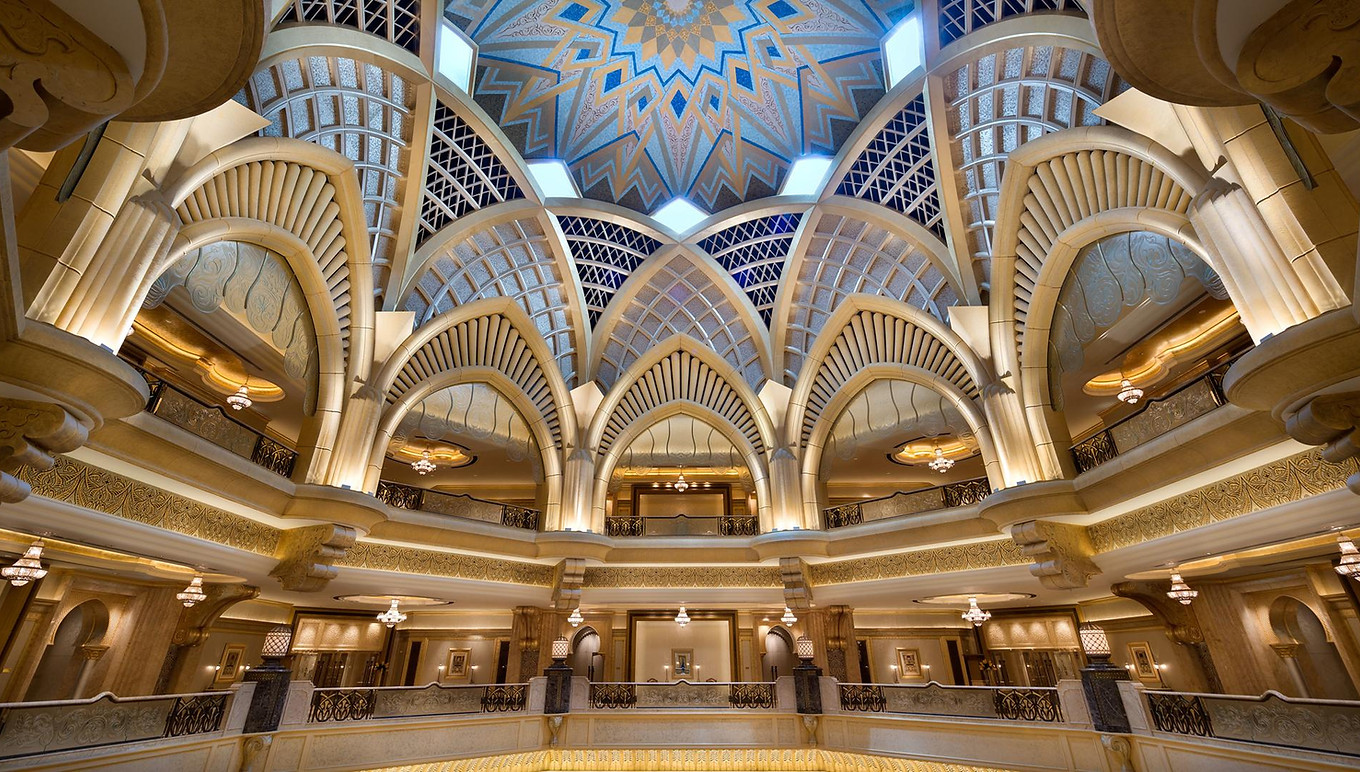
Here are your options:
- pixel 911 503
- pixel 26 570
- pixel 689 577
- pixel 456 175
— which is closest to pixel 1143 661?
pixel 911 503

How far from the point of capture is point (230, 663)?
14094 millimetres

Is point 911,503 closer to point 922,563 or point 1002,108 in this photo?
point 922,563

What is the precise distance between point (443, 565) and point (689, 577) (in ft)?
16.5

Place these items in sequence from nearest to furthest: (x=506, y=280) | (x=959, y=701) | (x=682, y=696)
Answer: (x=959, y=701), (x=682, y=696), (x=506, y=280)

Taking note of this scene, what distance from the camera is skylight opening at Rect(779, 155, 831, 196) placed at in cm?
1299

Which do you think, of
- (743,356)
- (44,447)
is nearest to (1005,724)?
(743,356)

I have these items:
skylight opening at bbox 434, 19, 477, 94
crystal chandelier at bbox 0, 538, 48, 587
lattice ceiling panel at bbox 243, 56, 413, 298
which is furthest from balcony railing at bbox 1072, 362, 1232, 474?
crystal chandelier at bbox 0, 538, 48, 587

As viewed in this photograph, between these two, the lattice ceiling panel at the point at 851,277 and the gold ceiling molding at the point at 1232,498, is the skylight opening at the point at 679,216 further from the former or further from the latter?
the gold ceiling molding at the point at 1232,498

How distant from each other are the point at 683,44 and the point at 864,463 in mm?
10903

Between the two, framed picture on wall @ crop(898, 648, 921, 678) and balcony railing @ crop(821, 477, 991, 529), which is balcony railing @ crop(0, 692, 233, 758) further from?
framed picture on wall @ crop(898, 648, 921, 678)

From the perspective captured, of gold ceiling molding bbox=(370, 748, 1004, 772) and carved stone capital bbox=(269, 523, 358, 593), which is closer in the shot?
carved stone capital bbox=(269, 523, 358, 593)

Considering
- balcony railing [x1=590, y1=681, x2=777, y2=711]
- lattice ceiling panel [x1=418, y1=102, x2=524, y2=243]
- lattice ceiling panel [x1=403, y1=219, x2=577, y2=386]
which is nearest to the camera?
lattice ceiling panel [x1=418, y1=102, x2=524, y2=243]

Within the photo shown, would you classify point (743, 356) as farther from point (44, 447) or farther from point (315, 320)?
point (44, 447)

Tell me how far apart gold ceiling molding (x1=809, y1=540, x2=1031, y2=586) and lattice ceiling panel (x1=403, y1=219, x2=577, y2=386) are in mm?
7296
